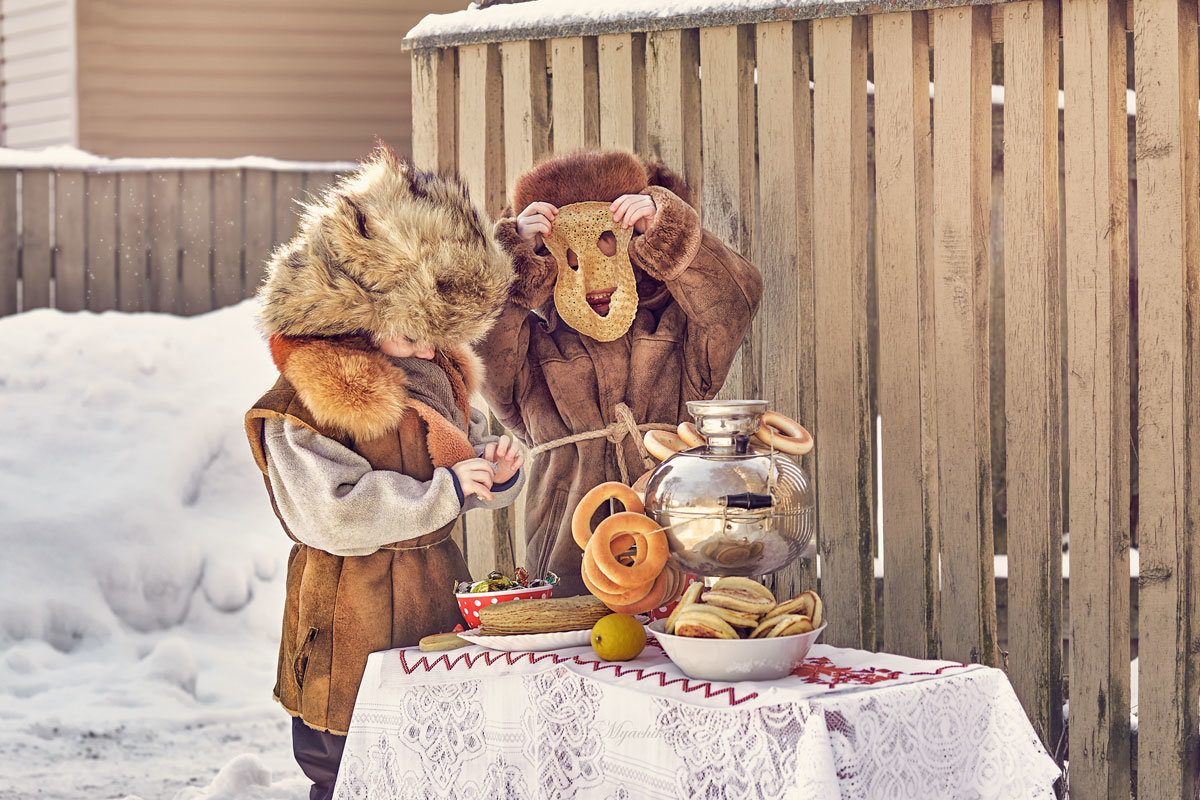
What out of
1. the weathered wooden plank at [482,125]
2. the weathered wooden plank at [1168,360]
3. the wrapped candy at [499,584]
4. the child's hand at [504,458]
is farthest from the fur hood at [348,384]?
the weathered wooden plank at [1168,360]

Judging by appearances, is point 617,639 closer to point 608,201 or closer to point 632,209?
point 632,209

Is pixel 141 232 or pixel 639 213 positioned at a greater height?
pixel 141 232

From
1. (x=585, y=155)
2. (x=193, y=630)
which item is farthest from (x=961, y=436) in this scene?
(x=193, y=630)

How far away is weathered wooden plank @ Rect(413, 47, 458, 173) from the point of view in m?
3.92

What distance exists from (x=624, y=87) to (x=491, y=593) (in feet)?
6.58

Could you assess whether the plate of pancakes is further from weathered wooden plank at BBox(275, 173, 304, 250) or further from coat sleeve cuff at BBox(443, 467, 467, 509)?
weathered wooden plank at BBox(275, 173, 304, 250)

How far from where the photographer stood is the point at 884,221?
11.4 feet

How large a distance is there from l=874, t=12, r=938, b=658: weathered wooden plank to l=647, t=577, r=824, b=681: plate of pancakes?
158 centimetres

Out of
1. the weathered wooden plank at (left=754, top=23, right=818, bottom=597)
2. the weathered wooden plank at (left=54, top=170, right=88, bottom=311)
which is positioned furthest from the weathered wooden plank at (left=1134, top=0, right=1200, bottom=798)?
the weathered wooden plank at (left=54, top=170, right=88, bottom=311)

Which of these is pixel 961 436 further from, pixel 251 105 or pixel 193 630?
pixel 251 105

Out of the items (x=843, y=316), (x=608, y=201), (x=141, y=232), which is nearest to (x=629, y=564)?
(x=608, y=201)

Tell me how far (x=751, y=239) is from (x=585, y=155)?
0.88 meters

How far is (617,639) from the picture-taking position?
2096mm

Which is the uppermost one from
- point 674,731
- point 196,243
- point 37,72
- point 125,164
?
point 37,72
